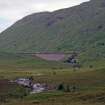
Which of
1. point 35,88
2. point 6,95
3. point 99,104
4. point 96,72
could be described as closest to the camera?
point 99,104

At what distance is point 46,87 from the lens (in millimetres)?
108312

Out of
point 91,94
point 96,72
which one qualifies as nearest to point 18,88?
point 91,94

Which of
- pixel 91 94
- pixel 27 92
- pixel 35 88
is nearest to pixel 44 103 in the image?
pixel 91 94

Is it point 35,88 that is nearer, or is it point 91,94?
point 91,94

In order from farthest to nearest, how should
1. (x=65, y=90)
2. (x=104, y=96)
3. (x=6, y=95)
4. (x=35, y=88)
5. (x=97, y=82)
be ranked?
(x=97, y=82) < (x=35, y=88) < (x=65, y=90) < (x=6, y=95) < (x=104, y=96)

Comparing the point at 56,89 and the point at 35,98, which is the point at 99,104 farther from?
the point at 56,89

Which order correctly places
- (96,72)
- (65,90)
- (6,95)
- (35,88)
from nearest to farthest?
(6,95), (65,90), (35,88), (96,72)

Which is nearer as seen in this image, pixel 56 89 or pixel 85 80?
pixel 56 89

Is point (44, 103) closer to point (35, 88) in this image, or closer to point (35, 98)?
point (35, 98)

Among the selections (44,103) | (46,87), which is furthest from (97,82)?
(44,103)

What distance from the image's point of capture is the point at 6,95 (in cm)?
9450

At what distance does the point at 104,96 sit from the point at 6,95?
20.9 meters

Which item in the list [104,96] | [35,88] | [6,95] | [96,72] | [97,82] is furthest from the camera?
[96,72]

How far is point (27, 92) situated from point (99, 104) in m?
28.7
